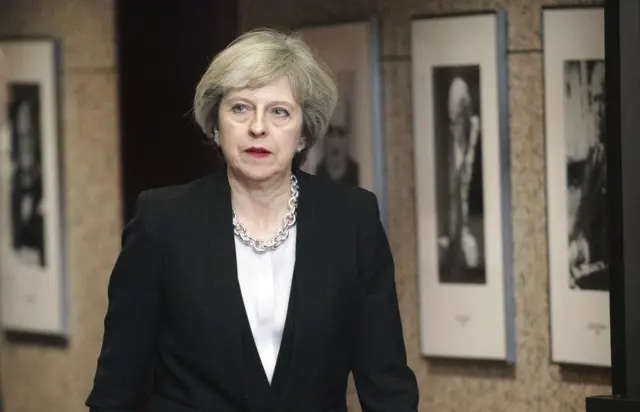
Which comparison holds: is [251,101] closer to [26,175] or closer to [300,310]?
[300,310]

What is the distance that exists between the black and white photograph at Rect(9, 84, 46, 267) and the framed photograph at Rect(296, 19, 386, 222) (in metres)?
0.74

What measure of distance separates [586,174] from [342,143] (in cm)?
57

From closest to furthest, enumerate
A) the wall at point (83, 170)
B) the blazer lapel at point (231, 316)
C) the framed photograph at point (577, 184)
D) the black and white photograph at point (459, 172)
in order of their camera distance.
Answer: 1. the blazer lapel at point (231, 316)
2. the framed photograph at point (577, 184)
3. the black and white photograph at point (459, 172)
4. the wall at point (83, 170)

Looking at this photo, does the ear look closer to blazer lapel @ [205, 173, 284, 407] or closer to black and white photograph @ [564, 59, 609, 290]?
blazer lapel @ [205, 173, 284, 407]

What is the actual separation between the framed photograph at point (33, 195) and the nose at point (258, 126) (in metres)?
0.97

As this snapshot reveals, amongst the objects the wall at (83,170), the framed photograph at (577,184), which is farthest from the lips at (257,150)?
the wall at (83,170)

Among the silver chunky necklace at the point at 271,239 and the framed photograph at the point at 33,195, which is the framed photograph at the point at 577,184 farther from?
the framed photograph at the point at 33,195

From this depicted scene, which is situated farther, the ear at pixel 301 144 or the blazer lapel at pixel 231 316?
the ear at pixel 301 144

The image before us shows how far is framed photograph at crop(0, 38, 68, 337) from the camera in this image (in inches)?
109

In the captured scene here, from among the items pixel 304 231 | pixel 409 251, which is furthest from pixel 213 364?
pixel 409 251

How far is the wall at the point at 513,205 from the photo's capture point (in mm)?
2412

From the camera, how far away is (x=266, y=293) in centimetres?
198

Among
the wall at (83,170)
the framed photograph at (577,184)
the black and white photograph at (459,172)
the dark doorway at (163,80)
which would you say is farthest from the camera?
the wall at (83,170)

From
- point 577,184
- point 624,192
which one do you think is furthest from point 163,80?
point 624,192
